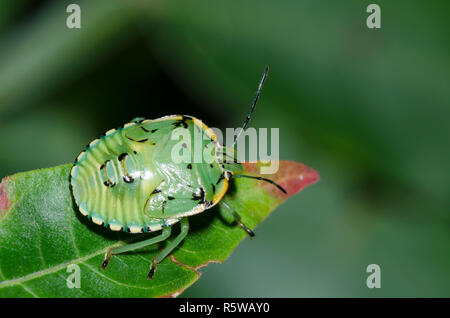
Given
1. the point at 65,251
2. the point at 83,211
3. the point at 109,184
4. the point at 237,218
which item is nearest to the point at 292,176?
the point at 237,218

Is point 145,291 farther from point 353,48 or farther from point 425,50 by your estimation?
point 425,50

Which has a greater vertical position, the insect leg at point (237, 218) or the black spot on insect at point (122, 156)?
the black spot on insect at point (122, 156)

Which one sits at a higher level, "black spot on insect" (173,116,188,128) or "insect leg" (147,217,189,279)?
"black spot on insect" (173,116,188,128)

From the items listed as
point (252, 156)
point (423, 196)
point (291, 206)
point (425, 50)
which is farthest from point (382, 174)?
point (252, 156)

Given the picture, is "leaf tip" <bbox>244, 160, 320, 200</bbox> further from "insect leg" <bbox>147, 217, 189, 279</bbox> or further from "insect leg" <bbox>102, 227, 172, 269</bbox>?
"insect leg" <bbox>102, 227, 172, 269</bbox>

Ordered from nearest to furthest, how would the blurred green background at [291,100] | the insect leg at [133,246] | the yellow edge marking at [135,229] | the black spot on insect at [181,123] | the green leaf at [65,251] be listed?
1. the green leaf at [65,251]
2. the insect leg at [133,246]
3. the yellow edge marking at [135,229]
4. the black spot on insect at [181,123]
5. the blurred green background at [291,100]

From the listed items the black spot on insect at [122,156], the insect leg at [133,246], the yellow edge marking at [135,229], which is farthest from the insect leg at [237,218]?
the black spot on insect at [122,156]

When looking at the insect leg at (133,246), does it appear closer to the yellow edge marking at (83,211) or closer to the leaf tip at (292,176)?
the yellow edge marking at (83,211)

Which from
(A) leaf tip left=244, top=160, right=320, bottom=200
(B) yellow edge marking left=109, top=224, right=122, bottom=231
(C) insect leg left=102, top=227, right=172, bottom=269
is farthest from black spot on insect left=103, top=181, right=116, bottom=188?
(A) leaf tip left=244, top=160, right=320, bottom=200
